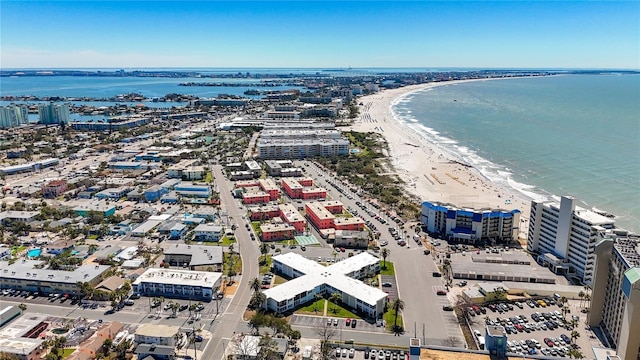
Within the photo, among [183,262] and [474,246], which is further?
[474,246]

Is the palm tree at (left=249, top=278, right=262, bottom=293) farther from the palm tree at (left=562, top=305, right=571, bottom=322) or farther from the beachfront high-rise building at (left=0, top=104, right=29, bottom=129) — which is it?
the beachfront high-rise building at (left=0, top=104, right=29, bottom=129)

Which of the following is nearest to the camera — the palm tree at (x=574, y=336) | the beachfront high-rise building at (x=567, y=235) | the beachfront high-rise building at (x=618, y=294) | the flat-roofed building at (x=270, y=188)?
the beachfront high-rise building at (x=618, y=294)

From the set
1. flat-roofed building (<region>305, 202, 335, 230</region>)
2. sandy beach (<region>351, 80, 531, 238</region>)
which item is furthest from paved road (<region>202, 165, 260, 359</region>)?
sandy beach (<region>351, 80, 531, 238</region>)

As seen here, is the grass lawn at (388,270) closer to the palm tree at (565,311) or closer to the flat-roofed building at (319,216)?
the flat-roofed building at (319,216)

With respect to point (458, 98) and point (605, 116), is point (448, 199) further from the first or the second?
point (458, 98)

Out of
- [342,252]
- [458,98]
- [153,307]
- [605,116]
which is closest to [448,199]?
[342,252]

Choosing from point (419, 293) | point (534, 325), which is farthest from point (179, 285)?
point (534, 325)

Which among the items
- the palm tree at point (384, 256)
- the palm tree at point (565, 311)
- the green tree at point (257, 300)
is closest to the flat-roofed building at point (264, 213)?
the palm tree at point (384, 256)

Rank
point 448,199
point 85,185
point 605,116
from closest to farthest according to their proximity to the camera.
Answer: point 448,199 < point 85,185 < point 605,116
